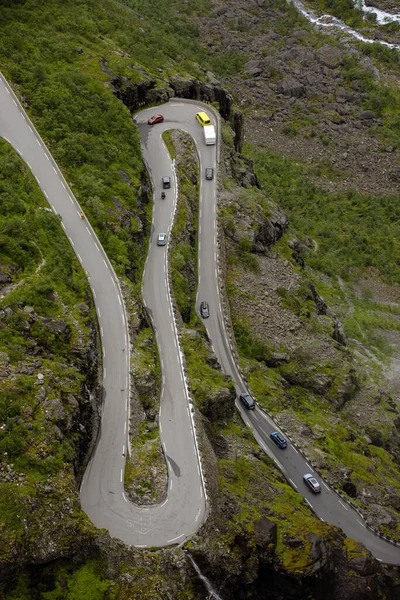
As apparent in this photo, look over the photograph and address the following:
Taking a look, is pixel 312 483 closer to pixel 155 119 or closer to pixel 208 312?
pixel 208 312

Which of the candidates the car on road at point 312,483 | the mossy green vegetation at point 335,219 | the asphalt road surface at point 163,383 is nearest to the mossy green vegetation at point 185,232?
the asphalt road surface at point 163,383

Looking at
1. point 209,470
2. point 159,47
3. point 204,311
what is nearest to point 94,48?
point 159,47

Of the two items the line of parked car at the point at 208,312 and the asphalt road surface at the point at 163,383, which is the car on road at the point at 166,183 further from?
the asphalt road surface at the point at 163,383

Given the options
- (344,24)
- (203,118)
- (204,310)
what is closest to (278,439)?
(204,310)

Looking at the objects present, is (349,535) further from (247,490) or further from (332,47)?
(332,47)

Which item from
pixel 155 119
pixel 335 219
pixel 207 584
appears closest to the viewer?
pixel 207 584

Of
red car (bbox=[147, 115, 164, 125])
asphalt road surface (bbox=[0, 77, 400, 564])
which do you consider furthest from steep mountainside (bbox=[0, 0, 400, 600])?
red car (bbox=[147, 115, 164, 125])

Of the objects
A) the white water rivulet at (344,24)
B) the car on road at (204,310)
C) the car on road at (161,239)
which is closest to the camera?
the car on road at (204,310)
